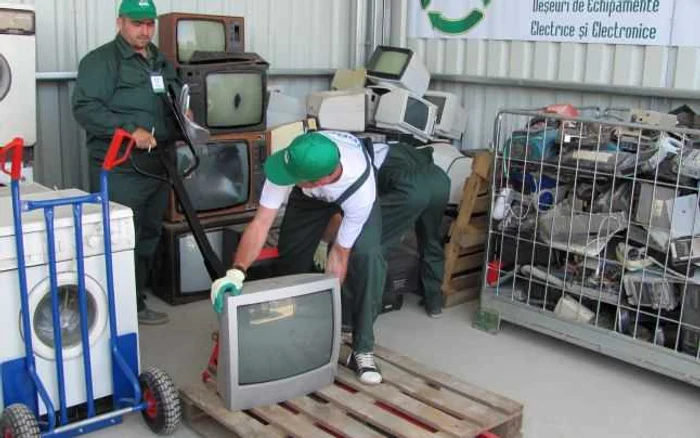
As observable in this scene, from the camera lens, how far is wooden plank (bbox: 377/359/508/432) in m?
2.80

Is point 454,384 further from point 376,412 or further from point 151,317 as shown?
point 151,317

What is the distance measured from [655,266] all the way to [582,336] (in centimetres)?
49

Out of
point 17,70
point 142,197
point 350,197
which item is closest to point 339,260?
point 350,197

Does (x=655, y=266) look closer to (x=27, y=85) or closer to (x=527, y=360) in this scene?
(x=527, y=360)

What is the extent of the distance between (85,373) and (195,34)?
237cm

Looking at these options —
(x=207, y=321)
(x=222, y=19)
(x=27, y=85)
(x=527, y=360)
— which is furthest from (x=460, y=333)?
(x=27, y=85)

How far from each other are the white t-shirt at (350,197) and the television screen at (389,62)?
2360mm

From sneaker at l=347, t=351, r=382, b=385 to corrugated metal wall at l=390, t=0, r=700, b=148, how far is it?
2458 mm

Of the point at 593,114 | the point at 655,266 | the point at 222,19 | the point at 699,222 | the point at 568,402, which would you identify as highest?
the point at 222,19

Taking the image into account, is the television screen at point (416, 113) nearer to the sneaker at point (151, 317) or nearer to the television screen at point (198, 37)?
the television screen at point (198, 37)

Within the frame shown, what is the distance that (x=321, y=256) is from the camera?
3576mm

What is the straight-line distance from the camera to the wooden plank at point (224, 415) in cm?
269

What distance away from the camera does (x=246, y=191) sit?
4.66m

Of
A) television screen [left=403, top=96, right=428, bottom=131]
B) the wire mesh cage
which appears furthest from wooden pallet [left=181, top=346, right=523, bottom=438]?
television screen [left=403, top=96, right=428, bottom=131]
